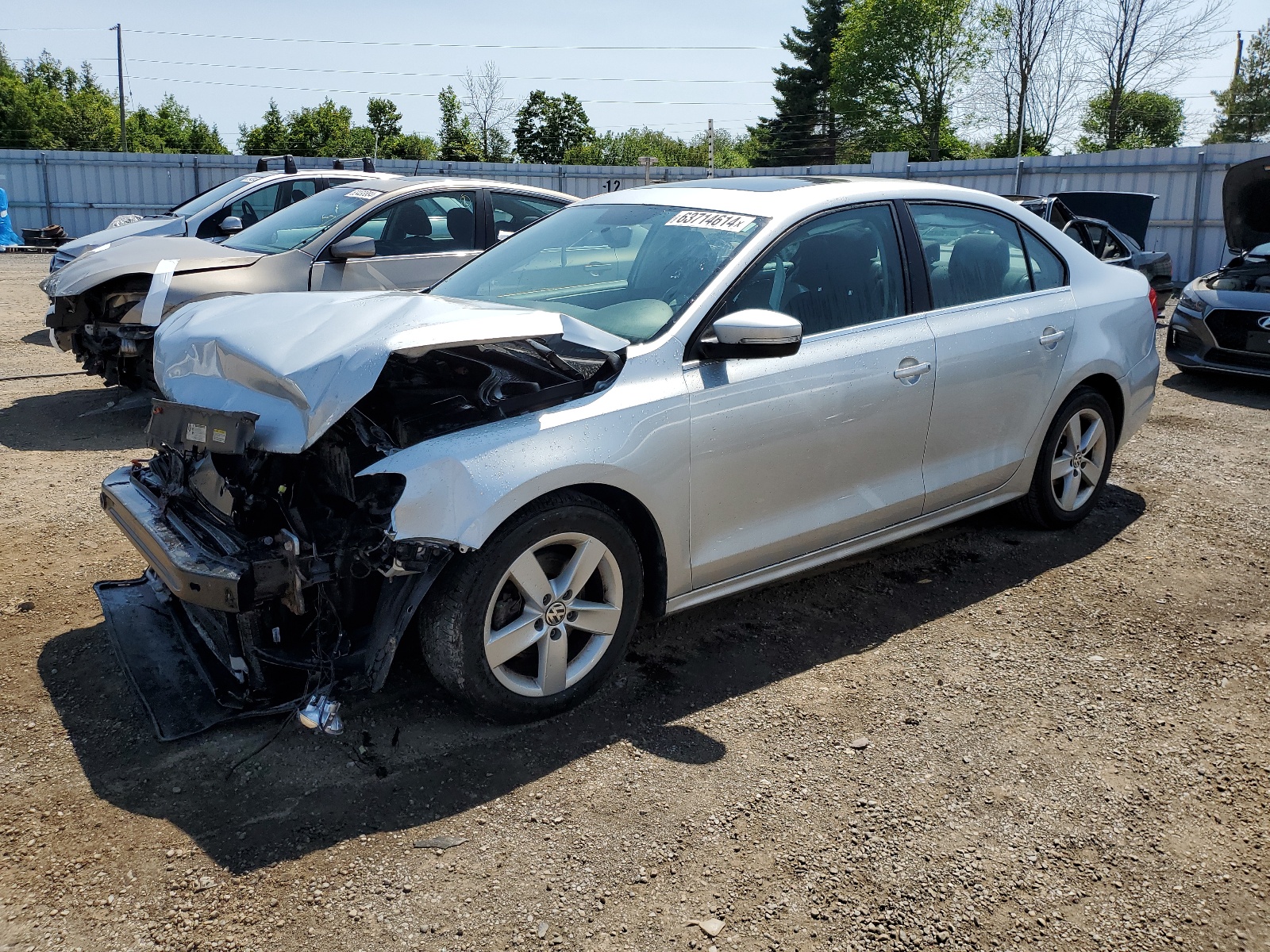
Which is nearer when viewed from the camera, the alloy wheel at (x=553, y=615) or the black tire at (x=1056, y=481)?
Result: the alloy wheel at (x=553, y=615)

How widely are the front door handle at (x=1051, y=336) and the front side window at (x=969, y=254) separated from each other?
23cm

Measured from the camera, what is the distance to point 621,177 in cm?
2736

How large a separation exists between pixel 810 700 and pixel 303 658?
1760 mm

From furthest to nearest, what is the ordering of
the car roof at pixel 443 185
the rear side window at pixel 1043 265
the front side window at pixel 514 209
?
1. the front side window at pixel 514 209
2. the car roof at pixel 443 185
3. the rear side window at pixel 1043 265

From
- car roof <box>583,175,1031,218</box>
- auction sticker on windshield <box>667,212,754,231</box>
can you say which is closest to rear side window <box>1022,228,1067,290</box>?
car roof <box>583,175,1031,218</box>

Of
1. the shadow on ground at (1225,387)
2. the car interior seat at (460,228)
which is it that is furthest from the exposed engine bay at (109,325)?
Result: the shadow on ground at (1225,387)

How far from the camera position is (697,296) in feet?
12.3

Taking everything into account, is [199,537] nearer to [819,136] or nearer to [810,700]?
[810,700]

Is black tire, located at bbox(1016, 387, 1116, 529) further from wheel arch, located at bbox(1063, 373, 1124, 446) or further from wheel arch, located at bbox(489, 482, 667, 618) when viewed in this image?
wheel arch, located at bbox(489, 482, 667, 618)

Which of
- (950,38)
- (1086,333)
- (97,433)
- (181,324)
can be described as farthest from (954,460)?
(950,38)

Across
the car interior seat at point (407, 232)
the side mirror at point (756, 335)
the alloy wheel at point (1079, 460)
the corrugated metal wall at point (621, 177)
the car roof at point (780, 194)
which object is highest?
the corrugated metal wall at point (621, 177)

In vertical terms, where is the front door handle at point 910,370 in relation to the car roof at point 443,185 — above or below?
below

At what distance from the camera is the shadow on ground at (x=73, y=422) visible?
22.6 feet

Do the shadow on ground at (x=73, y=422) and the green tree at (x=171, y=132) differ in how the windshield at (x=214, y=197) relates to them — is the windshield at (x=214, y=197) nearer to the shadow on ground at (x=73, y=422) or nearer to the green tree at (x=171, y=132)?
the shadow on ground at (x=73, y=422)
